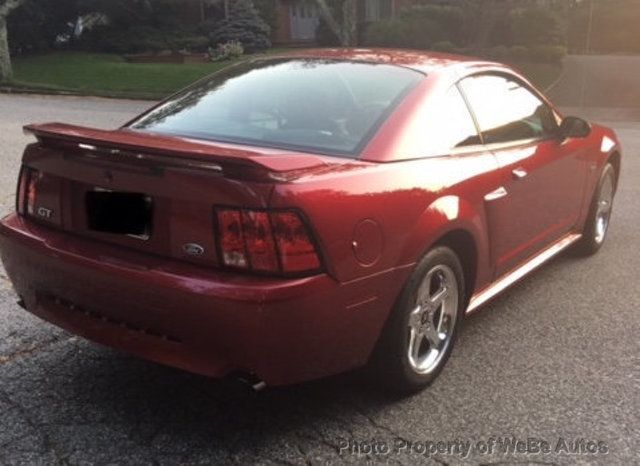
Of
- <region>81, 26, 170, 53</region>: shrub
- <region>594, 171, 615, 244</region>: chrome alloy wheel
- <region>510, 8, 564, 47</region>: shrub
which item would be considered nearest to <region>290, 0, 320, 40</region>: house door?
<region>81, 26, 170, 53</region>: shrub

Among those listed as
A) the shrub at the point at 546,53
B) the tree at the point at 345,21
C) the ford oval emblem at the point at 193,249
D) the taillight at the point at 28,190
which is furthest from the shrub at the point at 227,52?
the ford oval emblem at the point at 193,249

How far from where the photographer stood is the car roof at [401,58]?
13.0 feet

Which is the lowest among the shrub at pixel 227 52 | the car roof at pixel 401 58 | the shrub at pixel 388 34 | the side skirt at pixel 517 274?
the shrub at pixel 227 52

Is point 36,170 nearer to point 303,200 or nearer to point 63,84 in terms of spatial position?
point 303,200

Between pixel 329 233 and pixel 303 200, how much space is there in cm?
16

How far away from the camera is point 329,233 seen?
9.03 ft

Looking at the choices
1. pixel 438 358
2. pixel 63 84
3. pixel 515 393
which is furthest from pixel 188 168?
pixel 63 84

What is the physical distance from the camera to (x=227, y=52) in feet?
82.4

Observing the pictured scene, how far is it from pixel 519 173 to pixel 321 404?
5.59ft

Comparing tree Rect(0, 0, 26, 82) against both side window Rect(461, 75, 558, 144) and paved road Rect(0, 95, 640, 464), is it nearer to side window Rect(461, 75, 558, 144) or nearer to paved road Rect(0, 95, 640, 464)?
paved road Rect(0, 95, 640, 464)

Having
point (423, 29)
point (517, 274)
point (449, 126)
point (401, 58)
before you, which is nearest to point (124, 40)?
point (423, 29)

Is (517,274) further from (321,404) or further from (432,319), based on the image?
(321,404)

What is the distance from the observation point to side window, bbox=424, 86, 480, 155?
3.52 m

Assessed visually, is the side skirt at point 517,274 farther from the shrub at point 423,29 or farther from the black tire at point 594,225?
the shrub at point 423,29
